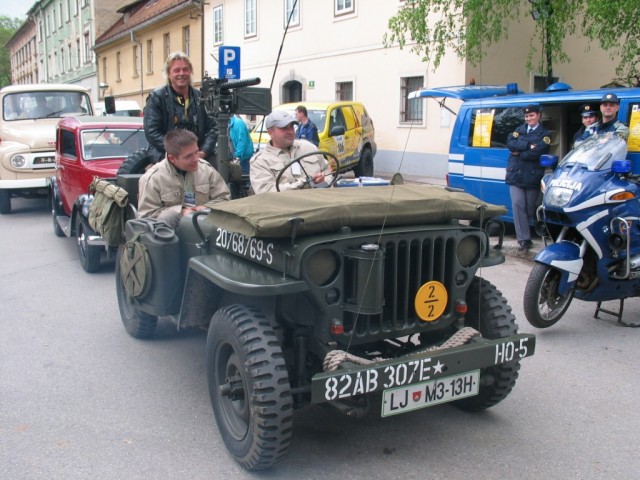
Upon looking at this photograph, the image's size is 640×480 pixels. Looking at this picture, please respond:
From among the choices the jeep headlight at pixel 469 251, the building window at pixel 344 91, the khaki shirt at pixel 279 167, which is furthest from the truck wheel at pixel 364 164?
the jeep headlight at pixel 469 251

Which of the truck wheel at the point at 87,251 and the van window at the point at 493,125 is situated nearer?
the truck wheel at the point at 87,251

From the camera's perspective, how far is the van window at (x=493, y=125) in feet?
31.2

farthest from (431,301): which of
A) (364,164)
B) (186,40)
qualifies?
(186,40)

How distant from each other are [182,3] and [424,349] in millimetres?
31893

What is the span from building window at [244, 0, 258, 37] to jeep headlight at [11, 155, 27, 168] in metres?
16.7

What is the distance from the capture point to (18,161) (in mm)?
12242

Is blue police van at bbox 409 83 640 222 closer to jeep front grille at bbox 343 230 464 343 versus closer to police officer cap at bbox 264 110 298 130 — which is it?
police officer cap at bbox 264 110 298 130

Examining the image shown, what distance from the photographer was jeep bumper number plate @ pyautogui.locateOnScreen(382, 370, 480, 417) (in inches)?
128

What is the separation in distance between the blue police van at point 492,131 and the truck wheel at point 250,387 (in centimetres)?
652

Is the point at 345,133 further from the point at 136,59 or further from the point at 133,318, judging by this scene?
the point at 136,59

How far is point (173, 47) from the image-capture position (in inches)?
1359

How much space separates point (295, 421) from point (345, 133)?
11648 mm

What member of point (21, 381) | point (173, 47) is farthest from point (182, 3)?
point (21, 381)

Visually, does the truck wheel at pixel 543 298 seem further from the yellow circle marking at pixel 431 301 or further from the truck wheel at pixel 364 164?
the truck wheel at pixel 364 164
